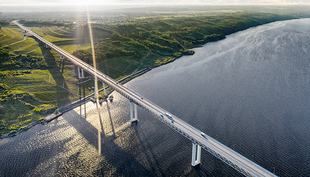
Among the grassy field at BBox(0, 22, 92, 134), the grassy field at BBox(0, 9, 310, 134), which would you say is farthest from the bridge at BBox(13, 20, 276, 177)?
the grassy field at BBox(0, 9, 310, 134)

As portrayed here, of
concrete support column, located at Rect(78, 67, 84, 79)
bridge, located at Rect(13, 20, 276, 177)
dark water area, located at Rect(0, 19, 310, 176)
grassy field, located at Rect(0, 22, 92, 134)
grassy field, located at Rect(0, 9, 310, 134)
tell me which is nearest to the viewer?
bridge, located at Rect(13, 20, 276, 177)

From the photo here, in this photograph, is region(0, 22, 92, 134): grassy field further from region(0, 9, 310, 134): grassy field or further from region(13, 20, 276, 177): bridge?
region(13, 20, 276, 177): bridge

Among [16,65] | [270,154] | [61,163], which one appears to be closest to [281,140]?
[270,154]

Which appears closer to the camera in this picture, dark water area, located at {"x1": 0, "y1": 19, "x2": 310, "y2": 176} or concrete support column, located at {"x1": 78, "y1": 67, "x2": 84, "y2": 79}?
dark water area, located at {"x1": 0, "y1": 19, "x2": 310, "y2": 176}

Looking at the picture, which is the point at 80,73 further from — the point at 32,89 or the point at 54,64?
the point at 32,89

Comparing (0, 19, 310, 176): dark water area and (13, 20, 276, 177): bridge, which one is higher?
(13, 20, 276, 177): bridge

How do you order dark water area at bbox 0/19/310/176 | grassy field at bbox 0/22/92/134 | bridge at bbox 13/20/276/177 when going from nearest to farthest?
1. bridge at bbox 13/20/276/177
2. dark water area at bbox 0/19/310/176
3. grassy field at bbox 0/22/92/134

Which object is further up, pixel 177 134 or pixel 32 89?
pixel 32 89

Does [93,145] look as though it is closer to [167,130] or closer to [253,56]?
[167,130]

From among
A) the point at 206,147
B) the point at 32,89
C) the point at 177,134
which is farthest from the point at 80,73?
the point at 206,147
